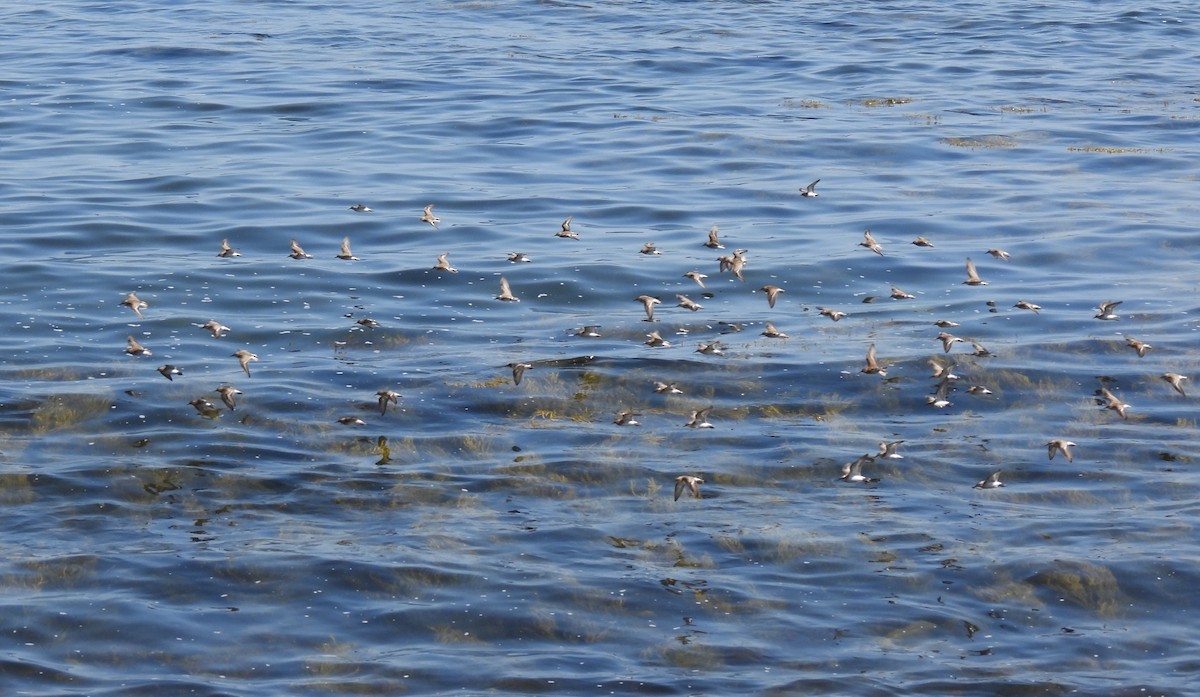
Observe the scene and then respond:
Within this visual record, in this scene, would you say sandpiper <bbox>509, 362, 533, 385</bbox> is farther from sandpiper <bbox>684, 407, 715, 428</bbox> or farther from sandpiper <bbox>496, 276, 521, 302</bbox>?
sandpiper <bbox>496, 276, 521, 302</bbox>

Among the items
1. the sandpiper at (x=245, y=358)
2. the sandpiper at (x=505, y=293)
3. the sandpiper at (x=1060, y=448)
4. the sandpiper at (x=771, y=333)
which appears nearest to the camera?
the sandpiper at (x=1060, y=448)

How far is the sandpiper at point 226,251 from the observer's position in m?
28.0

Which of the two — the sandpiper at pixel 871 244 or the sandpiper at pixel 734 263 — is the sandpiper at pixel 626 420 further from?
the sandpiper at pixel 871 244

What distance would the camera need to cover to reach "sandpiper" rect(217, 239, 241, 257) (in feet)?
91.8

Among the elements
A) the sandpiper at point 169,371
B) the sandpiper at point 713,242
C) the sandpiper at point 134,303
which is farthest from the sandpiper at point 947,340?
the sandpiper at point 134,303

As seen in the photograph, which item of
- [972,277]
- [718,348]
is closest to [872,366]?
[718,348]

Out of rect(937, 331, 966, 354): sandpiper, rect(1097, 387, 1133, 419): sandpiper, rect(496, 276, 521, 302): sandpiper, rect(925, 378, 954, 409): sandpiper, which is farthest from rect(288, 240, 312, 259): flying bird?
rect(1097, 387, 1133, 419): sandpiper

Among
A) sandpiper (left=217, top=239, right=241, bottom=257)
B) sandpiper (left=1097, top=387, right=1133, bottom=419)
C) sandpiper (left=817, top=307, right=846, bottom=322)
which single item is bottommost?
sandpiper (left=817, top=307, right=846, bottom=322)

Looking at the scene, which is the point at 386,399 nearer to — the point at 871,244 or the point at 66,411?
the point at 66,411

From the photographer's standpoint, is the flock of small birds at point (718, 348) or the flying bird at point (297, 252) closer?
the flock of small birds at point (718, 348)

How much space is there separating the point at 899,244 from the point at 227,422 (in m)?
14.4

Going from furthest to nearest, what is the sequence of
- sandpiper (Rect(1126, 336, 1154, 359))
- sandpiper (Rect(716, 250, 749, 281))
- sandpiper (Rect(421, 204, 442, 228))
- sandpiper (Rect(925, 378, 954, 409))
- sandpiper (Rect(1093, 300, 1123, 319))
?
1. sandpiper (Rect(421, 204, 442, 228))
2. sandpiper (Rect(716, 250, 749, 281))
3. sandpiper (Rect(1093, 300, 1123, 319))
4. sandpiper (Rect(1126, 336, 1154, 359))
5. sandpiper (Rect(925, 378, 954, 409))

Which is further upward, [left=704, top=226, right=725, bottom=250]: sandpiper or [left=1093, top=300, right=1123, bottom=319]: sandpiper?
[left=704, top=226, right=725, bottom=250]: sandpiper

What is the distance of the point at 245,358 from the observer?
22828mm
